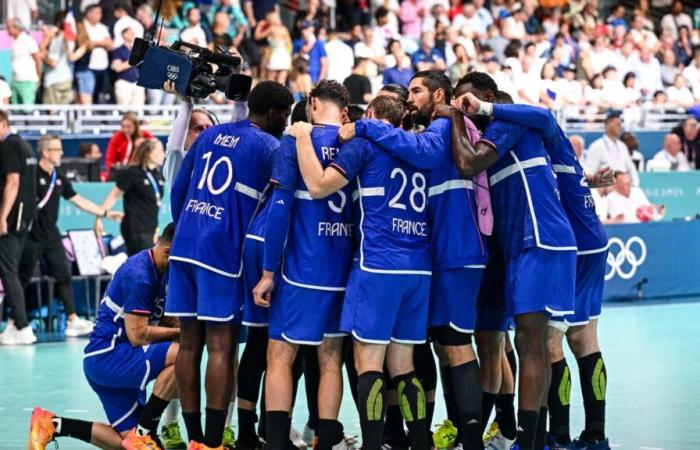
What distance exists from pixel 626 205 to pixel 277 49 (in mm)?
6541

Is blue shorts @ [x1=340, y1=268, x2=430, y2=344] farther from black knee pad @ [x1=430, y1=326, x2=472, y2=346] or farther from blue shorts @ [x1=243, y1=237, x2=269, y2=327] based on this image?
blue shorts @ [x1=243, y1=237, x2=269, y2=327]

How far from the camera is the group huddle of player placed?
26.0ft

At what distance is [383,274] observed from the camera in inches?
309

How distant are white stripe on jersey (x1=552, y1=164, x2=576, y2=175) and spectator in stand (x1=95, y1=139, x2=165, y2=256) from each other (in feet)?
25.7

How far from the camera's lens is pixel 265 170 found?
8.35 m

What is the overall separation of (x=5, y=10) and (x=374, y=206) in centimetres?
1528

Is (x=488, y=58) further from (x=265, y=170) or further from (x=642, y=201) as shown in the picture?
(x=265, y=170)

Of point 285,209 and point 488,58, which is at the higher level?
point 488,58

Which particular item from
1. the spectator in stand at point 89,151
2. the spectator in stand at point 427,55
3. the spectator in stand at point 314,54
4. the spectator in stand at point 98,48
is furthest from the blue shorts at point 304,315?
the spectator in stand at point 427,55

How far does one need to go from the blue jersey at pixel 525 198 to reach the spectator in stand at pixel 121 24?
1369 cm

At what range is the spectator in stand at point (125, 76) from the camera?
68.9ft

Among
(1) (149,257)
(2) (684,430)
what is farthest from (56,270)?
(2) (684,430)

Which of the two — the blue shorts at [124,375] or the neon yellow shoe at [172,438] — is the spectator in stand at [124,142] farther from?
the blue shorts at [124,375]

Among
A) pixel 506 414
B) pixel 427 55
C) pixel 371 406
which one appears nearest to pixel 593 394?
pixel 506 414
